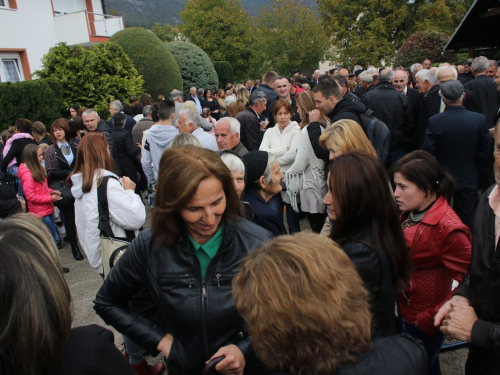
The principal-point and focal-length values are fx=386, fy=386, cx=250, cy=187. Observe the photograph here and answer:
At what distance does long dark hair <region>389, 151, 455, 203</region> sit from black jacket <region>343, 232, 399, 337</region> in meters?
0.89

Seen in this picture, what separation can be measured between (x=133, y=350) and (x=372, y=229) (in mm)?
2214

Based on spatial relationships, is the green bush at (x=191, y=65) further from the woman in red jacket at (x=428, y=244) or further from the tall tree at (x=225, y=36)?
the woman in red jacket at (x=428, y=244)

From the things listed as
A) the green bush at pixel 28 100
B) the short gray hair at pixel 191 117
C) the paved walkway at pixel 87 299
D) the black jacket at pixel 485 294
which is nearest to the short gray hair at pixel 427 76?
the paved walkway at pixel 87 299

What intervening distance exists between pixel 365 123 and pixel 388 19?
31.2m

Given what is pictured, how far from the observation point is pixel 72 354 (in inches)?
53.3

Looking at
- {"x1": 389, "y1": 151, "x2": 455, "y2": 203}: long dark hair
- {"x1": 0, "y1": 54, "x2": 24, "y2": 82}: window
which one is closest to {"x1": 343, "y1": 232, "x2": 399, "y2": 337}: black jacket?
{"x1": 389, "y1": 151, "x2": 455, "y2": 203}: long dark hair

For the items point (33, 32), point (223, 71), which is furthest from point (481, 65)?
point (223, 71)

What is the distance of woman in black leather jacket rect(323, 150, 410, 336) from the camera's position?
6.40 ft

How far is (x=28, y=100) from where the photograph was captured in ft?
36.8

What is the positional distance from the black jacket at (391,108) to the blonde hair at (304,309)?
5459 mm

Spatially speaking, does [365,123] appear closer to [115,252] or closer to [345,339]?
[115,252]

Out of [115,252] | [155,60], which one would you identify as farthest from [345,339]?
[155,60]

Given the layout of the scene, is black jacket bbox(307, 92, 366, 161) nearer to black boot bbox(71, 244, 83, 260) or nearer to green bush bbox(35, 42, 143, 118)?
black boot bbox(71, 244, 83, 260)

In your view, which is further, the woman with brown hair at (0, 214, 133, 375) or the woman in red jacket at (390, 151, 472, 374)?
the woman in red jacket at (390, 151, 472, 374)
